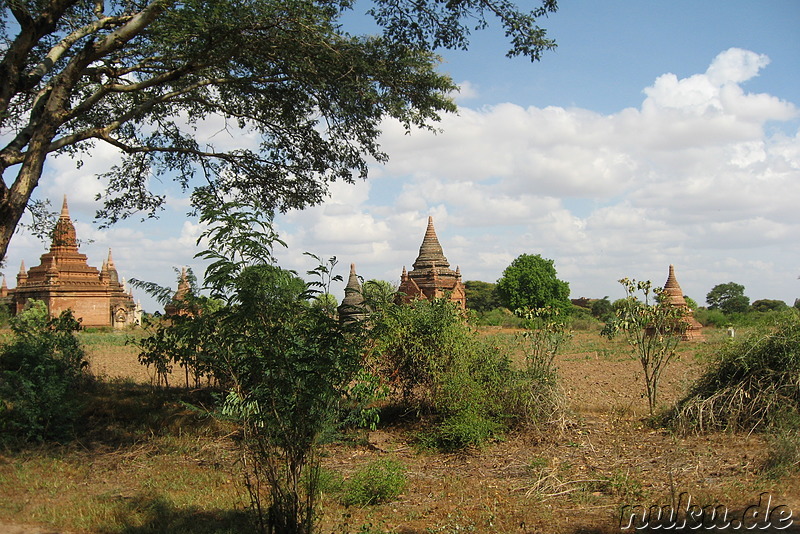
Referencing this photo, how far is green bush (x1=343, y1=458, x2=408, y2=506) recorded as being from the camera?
6270 mm

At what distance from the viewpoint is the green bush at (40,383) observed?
8.76 m

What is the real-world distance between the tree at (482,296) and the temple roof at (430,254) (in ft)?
141

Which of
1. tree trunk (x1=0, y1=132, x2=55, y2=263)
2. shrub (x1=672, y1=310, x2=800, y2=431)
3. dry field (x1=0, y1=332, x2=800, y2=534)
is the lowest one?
dry field (x1=0, y1=332, x2=800, y2=534)

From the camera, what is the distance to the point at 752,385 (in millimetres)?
8312

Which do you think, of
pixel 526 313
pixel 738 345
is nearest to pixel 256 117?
pixel 526 313

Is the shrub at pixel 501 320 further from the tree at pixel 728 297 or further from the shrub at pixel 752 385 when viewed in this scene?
the shrub at pixel 752 385

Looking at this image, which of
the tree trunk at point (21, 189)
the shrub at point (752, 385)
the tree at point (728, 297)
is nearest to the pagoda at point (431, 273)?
the shrub at point (752, 385)

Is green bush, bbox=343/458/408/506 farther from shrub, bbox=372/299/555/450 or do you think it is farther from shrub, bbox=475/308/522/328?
shrub, bbox=475/308/522/328

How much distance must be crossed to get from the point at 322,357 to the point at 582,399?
8083 millimetres

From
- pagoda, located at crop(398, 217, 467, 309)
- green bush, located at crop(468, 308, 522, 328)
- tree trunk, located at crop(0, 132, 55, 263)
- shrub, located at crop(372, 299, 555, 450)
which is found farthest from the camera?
green bush, located at crop(468, 308, 522, 328)

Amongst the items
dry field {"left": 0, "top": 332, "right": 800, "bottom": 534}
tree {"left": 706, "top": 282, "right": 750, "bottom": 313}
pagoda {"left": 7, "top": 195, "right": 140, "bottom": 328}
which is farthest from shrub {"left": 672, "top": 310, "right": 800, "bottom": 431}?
tree {"left": 706, "top": 282, "right": 750, "bottom": 313}

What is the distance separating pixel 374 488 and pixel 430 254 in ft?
78.2

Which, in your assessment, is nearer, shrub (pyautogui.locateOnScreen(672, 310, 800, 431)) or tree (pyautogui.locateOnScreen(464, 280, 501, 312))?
shrub (pyautogui.locateOnScreen(672, 310, 800, 431))

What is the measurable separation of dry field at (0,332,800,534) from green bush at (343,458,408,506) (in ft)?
0.38
